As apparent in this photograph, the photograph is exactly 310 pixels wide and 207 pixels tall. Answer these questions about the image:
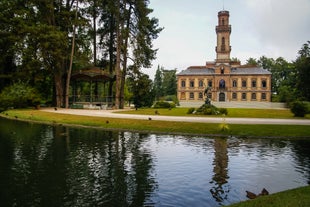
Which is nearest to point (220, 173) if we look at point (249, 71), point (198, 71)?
point (249, 71)

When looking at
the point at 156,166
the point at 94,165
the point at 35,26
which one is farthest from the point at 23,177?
the point at 35,26

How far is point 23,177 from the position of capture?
1006 centimetres

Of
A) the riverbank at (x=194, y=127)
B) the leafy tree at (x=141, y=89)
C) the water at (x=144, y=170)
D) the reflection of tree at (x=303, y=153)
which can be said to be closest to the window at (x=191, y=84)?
the leafy tree at (x=141, y=89)

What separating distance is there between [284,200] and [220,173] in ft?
13.1

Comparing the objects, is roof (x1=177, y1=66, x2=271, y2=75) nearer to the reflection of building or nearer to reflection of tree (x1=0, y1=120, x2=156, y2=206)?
the reflection of building

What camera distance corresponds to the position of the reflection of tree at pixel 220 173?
8.73 m

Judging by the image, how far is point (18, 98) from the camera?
137ft

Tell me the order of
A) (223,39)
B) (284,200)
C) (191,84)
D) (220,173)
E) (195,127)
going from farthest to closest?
(191,84) < (223,39) < (195,127) < (220,173) < (284,200)

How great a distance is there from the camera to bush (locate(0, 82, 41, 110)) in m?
41.2

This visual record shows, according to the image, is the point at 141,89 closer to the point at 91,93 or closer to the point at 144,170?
the point at 91,93

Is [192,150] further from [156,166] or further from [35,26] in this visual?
[35,26]

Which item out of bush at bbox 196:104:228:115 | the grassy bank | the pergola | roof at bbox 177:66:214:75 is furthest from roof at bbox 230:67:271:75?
the grassy bank

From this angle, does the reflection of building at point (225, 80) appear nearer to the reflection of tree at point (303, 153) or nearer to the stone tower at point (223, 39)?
the stone tower at point (223, 39)

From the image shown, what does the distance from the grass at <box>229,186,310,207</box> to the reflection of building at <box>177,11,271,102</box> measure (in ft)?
233
